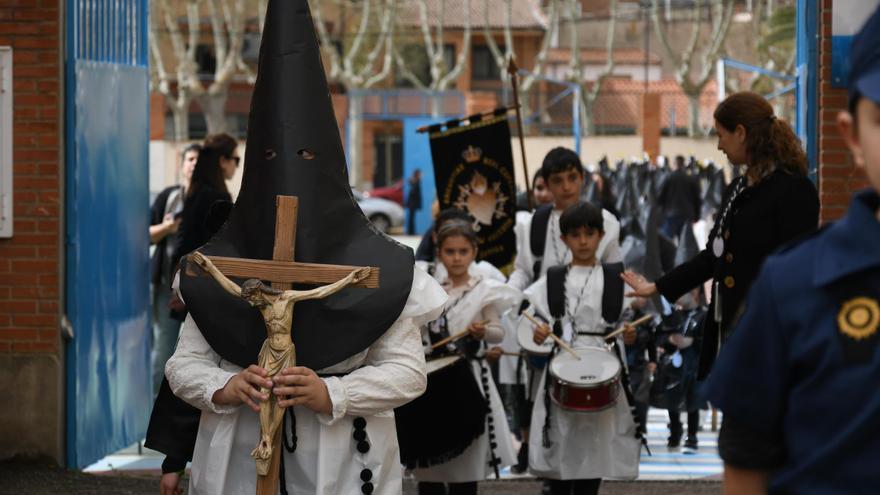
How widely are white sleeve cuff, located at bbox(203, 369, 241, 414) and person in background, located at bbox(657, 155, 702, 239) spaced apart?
739 inches

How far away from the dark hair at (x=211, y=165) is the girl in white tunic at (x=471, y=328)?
201cm

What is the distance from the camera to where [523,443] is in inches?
389

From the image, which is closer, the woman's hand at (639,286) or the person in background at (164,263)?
the woman's hand at (639,286)

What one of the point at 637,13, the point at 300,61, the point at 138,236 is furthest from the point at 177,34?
the point at 300,61

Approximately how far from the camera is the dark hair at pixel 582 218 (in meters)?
7.97

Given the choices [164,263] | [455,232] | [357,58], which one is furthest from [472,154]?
[357,58]

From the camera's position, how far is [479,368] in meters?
8.16

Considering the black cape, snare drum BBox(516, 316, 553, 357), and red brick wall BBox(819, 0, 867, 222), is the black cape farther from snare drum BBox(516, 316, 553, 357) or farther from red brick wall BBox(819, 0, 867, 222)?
red brick wall BBox(819, 0, 867, 222)

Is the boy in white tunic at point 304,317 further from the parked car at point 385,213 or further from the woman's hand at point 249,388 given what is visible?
the parked car at point 385,213

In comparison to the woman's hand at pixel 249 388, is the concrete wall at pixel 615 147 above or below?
above

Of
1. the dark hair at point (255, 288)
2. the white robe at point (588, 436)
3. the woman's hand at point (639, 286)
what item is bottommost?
the white robe at point (588, 436)

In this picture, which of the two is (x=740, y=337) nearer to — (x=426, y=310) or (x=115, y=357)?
(x=426, y=310)

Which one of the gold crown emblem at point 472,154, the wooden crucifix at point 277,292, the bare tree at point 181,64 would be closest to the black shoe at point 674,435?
the gold crown emblem at point 472,154

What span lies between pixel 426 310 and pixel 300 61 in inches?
32.5
